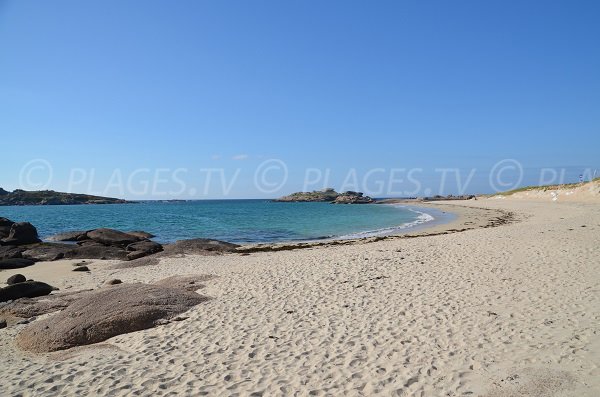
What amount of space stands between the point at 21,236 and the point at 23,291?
61.0 feet

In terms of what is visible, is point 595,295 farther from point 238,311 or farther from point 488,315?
point 238,311

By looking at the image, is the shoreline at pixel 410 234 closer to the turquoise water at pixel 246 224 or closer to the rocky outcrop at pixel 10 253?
the turquoise water at pixel 246 224

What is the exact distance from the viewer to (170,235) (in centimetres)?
3775

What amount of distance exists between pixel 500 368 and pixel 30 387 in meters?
7.53

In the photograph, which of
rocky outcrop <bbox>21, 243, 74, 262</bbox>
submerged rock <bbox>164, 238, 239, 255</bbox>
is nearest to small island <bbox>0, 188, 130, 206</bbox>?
rocky outcrop <bbox>21, 243, 74, 262</bbox>

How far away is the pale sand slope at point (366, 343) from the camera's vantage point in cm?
557

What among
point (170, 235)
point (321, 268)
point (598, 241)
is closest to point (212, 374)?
point (321, 268)

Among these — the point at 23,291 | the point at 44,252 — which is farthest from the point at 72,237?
the point at 23,291

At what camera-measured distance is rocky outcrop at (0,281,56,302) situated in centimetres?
1159

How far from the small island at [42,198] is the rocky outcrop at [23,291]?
587 feet

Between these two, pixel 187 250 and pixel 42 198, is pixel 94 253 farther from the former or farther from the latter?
pixel 42 198

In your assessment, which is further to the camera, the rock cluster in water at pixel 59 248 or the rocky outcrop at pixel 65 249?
the rocky outcrop at pixel 65 249

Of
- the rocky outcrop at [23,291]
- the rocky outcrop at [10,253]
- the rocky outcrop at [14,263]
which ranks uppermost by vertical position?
the rocky outcrop at [23,291]

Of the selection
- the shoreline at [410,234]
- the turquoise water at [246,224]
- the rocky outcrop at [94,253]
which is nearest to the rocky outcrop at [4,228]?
the turquoise water at [246,224]
